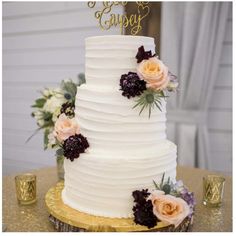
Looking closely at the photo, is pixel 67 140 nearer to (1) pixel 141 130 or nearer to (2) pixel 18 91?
(1) pixel 141 130

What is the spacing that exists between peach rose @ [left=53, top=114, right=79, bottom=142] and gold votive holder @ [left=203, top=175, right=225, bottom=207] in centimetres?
82

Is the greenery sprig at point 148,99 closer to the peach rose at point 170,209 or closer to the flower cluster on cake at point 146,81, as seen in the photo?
the flower cluster on cake at point 146,81

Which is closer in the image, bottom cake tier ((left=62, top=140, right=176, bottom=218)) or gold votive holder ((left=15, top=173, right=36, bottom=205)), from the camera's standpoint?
bottom cake tier ((left=62, top=140, right=176, bottom=218))

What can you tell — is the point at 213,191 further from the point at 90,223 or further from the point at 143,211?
the point at 90,223

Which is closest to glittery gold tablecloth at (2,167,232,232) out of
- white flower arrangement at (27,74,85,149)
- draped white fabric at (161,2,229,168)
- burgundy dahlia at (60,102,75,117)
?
white flower arrangement at (27,74,85,149)

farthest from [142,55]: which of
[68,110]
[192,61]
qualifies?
[192,61]

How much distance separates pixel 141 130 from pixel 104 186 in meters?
0.31

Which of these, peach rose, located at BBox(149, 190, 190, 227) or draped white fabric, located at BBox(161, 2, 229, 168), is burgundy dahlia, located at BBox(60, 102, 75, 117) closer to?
peach rose, located at BBox(149, 190, 190, 227)

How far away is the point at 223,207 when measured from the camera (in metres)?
2.13

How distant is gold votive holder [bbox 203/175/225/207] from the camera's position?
83.4 inches

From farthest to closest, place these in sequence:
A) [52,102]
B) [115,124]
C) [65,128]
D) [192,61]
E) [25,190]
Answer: [192,61]
[52,102]
[25,190]
[65,128]
[115,124]

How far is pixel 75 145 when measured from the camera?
5.92 ft

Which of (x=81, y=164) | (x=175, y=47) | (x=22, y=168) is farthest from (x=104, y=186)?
(x=22, y=168)

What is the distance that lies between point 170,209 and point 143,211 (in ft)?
0.38
